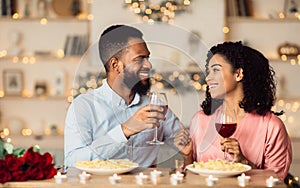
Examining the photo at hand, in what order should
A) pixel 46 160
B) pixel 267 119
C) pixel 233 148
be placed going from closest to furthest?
pixel 46 160 < pixel 233 148 < pixel 267 119

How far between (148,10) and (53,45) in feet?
2.85

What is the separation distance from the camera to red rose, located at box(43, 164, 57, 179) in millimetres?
2373

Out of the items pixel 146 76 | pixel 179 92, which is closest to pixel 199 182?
pixel 146 76

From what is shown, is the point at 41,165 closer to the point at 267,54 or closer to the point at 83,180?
the point at 83,180

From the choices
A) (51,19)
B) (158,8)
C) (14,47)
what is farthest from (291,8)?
(14,47)

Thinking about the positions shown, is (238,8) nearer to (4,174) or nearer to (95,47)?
(95,47)

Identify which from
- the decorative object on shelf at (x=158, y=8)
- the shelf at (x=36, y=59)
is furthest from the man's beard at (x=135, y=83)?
the shelf at (x=36, y=59)

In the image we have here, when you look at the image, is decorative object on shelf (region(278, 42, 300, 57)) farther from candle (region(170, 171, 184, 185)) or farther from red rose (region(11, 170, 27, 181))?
red rose (region(11, 170, 27, 181))

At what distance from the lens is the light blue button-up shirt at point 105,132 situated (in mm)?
2900

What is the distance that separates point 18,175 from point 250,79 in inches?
51.7

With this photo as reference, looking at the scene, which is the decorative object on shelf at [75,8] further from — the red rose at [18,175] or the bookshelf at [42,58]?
the red rose at [18,175]

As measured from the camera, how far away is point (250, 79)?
3164 millimetres

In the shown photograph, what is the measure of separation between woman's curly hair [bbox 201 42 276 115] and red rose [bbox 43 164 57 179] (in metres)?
1.03

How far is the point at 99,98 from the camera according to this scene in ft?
10.7
